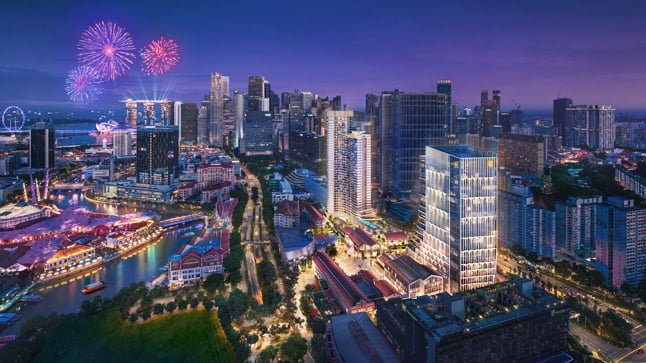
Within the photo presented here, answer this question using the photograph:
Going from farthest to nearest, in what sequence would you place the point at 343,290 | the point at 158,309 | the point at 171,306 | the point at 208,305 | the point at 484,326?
the point at 343,290, the point at 208,305, the point at 171,306, the point at 158,309, the point at 484,326

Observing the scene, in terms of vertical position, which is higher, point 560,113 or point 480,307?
point 560,113

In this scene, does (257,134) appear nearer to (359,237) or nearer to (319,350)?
(359,237)

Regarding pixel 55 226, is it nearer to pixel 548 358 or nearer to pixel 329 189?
pixel 329 189

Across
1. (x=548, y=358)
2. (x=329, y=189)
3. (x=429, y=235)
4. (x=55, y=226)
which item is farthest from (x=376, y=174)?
(x=548, y=358)

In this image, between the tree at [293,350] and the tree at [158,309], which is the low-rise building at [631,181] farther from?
→ the tree at [158,309]

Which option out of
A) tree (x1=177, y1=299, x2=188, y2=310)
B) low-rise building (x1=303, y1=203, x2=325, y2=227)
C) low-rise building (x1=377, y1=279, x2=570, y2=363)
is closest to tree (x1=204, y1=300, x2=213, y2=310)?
tree (x1=177, y1=299, x2=188, y2=310)

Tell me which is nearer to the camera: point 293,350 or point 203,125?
point 293,350

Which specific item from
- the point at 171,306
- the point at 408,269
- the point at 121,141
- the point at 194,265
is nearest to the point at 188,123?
the point at 121,141
